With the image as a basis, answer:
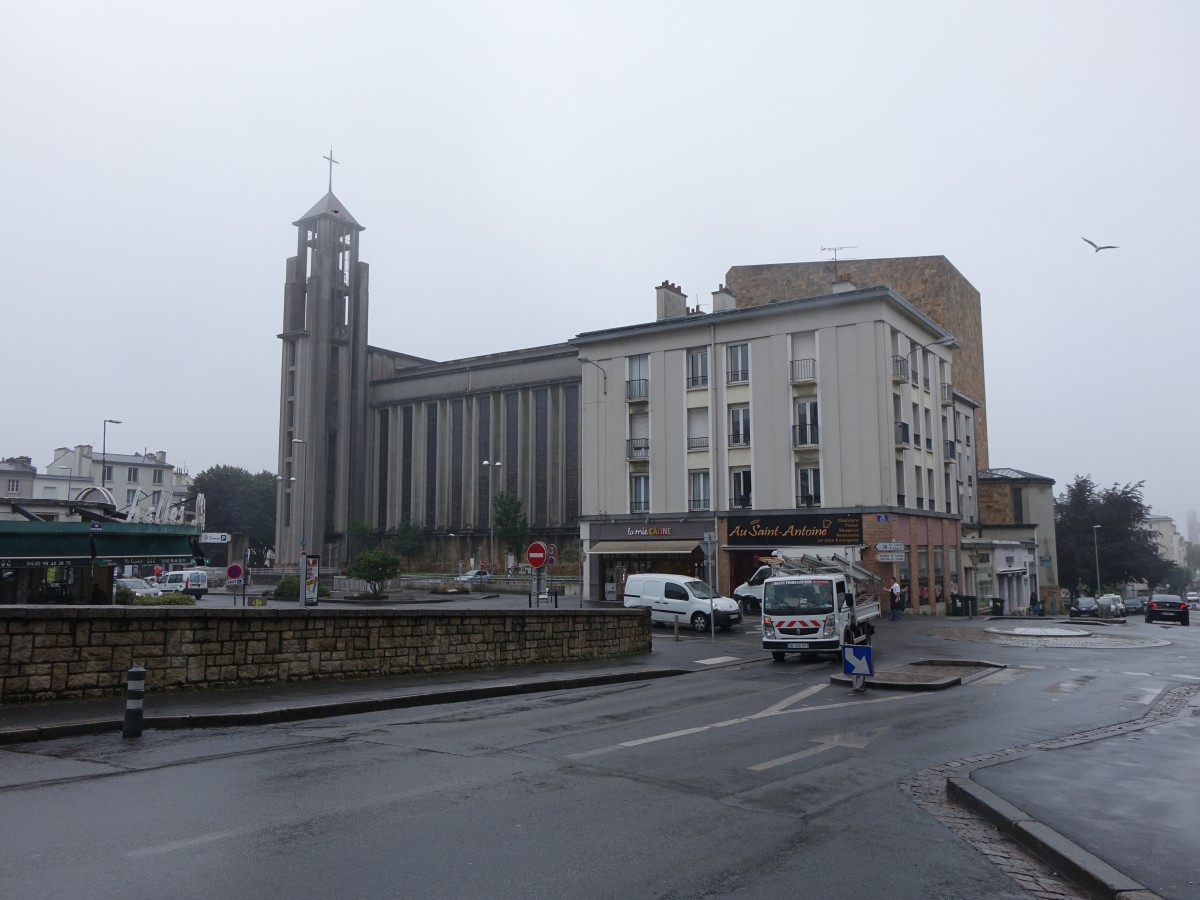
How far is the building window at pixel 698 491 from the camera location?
141 feet

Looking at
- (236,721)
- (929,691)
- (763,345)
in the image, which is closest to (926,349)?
(763,345)

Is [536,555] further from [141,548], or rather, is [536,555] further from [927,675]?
[927,675]

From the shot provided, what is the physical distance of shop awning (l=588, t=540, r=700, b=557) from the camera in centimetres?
4244

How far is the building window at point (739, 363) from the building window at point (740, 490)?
426 centimetres

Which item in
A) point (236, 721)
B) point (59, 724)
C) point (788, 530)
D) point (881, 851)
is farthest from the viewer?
point (788, 530)

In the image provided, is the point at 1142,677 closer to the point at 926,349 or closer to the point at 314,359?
the point at 926,349

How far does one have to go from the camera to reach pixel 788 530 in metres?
40.1

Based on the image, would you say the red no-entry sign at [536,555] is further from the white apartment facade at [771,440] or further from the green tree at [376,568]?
the green tree at [376,568]

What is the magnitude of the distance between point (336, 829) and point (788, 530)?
35148mm

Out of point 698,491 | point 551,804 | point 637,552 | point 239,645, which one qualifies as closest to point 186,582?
point 637,552

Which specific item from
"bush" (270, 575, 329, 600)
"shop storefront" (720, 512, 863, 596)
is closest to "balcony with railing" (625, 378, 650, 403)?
"shop storefront" (720, 512, 863, 596)

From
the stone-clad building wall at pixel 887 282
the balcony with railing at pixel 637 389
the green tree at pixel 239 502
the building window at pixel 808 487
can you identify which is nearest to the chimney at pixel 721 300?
the balcony with railing at pixel 637 389

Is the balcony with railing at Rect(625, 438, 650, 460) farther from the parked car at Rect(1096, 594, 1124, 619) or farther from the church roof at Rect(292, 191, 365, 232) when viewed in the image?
the church roof at Rect(292, 191, 365, 232)

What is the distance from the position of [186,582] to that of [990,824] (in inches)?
1882
